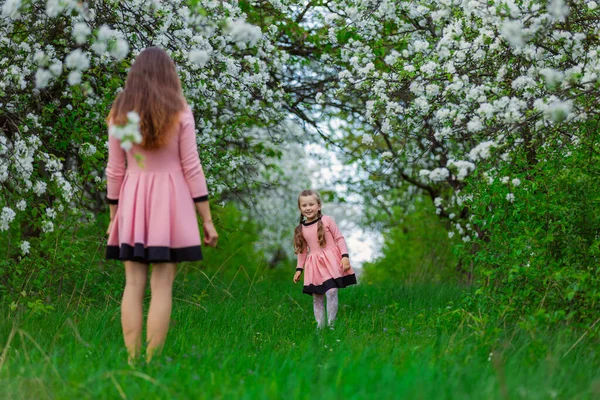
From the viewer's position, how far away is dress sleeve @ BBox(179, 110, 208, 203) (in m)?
4.15

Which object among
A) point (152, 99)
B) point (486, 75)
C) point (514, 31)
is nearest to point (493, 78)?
point (486, 75)

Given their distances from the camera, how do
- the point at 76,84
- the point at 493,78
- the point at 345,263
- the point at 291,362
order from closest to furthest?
the point at 291,362 → the point at 76,84 → the point at 493,78 → the point at 345,263

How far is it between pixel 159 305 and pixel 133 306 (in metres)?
0.16

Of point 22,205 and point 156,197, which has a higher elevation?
point 22,205

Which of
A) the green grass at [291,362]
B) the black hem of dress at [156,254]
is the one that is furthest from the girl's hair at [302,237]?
the black hem of dress at [156,254]

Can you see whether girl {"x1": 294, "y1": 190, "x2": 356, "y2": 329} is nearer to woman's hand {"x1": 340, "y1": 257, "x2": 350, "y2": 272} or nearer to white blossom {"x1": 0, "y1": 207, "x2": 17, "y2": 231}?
woman's hand {"x1": 340, "y1": 257, "x2": 350, "y2": 272}

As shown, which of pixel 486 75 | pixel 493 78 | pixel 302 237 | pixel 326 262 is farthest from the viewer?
pixel 302 237

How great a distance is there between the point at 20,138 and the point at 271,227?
44.3ft

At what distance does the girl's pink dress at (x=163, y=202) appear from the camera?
160 inches

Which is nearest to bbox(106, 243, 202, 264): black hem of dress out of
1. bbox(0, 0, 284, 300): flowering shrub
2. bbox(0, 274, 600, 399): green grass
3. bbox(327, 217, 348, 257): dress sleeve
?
bbox(0, 274, 600, 399): green grass

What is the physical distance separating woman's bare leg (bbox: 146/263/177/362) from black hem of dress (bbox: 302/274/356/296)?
8.09 feet

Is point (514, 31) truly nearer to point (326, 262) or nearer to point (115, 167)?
point (115, 167)

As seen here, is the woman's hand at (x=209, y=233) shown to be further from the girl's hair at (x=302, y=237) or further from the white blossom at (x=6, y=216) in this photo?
the girl's hair at (x=302, y=237)

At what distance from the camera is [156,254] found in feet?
13.2
